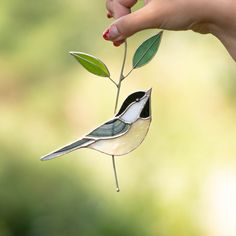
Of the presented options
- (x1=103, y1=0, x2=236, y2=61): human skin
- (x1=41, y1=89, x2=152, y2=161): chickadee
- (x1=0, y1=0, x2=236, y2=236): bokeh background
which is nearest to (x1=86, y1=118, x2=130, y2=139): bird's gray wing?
(x1=41, y1=89, x2=152, y2=161): chickadee

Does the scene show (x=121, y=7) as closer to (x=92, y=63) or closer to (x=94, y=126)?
(x=92, y=63)

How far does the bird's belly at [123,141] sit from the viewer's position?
0.84 m

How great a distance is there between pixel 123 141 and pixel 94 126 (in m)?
0.95

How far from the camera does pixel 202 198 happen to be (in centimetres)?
174

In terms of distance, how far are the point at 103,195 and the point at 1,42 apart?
1.85ft

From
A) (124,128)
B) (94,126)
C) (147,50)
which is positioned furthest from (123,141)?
(94,126)

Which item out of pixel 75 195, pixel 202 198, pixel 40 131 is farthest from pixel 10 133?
pixel 202 198

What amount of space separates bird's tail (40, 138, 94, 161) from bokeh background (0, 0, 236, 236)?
2.95 ft

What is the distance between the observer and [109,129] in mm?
842

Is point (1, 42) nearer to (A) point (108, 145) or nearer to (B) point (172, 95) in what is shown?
(B) point (172, 95)

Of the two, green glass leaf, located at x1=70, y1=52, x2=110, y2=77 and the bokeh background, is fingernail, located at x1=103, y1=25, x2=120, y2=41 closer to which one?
green glass leaf, located at x1=70, y1=52, x2=110, y2=77

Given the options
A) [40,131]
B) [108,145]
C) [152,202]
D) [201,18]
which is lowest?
[152,202]

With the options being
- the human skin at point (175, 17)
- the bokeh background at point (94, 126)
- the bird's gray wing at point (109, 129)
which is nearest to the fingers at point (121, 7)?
the human skin at point (175, 17)

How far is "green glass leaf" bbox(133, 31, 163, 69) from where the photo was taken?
84 cm
